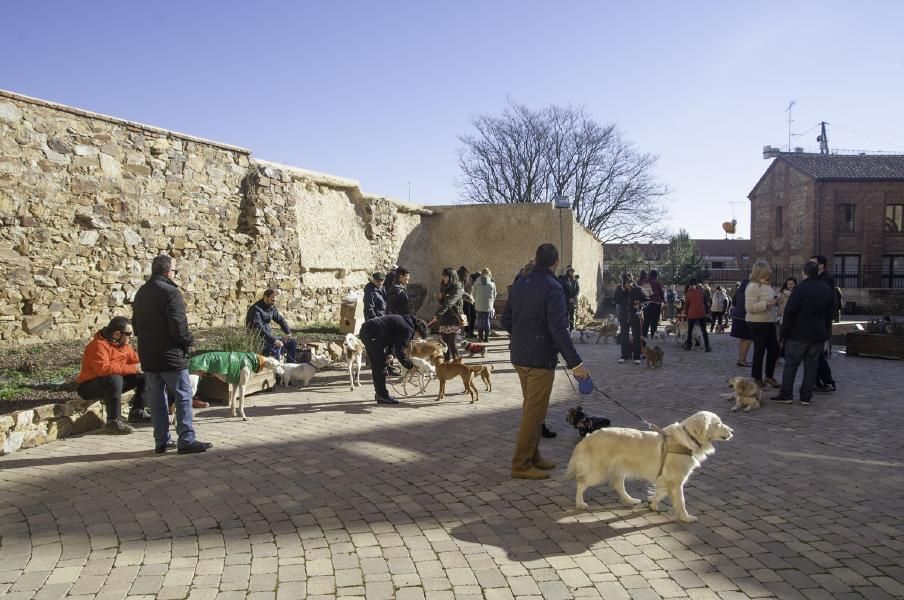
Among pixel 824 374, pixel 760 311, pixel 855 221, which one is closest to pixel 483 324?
pixel 760 311

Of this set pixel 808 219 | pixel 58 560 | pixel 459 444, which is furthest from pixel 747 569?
pixel 808 219

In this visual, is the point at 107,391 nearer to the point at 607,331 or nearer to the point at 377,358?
the point at 377,358

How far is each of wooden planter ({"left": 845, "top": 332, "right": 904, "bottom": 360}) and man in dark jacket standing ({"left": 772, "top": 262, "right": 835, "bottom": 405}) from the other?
595 centimetres

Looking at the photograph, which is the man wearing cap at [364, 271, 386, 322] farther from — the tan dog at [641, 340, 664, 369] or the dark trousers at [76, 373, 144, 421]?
the tan dog at [641, 340, 664, 369]

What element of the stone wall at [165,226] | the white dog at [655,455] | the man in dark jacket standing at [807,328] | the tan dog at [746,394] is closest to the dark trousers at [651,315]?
the stone wall at [165,226]

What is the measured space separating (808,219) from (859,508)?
39603 mm

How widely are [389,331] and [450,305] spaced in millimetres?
2877

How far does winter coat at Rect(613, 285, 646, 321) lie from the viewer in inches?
477

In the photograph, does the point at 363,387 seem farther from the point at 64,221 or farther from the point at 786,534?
the point at 786,534

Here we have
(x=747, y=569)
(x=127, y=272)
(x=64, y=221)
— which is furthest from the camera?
(x=127, y=272)

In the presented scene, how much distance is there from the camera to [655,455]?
14.8 feet

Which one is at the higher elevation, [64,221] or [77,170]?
[77,170]

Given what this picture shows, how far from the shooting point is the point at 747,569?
3729 mm

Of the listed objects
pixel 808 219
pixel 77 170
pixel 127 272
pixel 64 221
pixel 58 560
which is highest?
pixel 808 219
